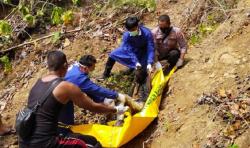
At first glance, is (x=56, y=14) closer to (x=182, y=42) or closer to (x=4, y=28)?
(x=4, y=28)

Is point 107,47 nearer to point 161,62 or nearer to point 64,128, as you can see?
point 161,62

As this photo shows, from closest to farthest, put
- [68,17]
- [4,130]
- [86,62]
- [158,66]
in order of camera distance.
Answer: [86,62] < [158,66] < [4,130] < [68,17]

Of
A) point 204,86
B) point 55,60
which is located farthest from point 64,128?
point 204,86

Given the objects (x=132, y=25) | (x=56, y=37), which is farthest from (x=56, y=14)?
(x=132, y=25)

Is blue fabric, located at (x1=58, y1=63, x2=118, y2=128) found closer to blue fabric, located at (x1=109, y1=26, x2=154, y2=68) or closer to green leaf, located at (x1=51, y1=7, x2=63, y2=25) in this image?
blue fabric, located at (x1=109, y1=26, x2=154, y2=68)

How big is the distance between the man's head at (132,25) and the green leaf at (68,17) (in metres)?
2.52

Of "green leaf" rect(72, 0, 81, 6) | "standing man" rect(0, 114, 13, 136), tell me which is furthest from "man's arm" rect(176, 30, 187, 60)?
"green leaf" rect(72, 0, 81, 6)

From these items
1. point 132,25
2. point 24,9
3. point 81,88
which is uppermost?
point 132,25

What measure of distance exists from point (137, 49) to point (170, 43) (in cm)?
47

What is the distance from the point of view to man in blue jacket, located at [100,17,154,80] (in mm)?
6457

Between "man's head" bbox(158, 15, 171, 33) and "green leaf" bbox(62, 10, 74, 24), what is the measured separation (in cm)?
257

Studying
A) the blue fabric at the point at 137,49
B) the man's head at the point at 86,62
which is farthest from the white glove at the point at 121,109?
the blue fabric at the point at 137,49

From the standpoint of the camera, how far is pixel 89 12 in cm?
911

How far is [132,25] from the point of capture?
6.36 meters
